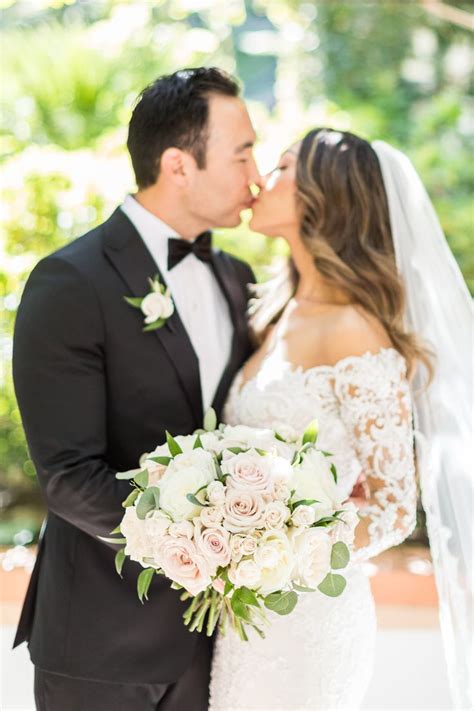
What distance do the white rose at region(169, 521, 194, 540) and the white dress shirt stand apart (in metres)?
0.74

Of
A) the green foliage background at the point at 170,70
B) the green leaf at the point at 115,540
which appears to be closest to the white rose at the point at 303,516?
the green leaf at the point at 115,540

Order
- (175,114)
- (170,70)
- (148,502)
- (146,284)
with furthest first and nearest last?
(170,70), (175,114), (146,284), (148,502)

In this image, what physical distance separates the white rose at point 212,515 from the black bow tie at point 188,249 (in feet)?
3.29

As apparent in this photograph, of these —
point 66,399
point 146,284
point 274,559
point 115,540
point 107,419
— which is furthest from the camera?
point 146,284

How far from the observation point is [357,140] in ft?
10.1

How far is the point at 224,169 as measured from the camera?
3055 mm

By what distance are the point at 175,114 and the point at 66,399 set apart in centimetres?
94

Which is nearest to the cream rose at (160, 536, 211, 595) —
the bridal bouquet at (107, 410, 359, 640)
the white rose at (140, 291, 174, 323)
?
the bridal bouquet at (107, 410, 359, 640)

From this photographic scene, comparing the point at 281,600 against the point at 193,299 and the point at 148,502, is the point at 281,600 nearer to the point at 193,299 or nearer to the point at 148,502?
the point at 148,502

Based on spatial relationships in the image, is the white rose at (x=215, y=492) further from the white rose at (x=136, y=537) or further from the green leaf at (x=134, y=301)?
the green leaf at (x=134, y=301)

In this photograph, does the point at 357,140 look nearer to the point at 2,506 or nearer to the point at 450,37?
the point at 2,506

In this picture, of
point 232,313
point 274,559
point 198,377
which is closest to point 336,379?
point 198,377

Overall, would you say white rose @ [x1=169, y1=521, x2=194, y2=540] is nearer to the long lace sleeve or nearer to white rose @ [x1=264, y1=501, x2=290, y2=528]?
white rose @ [x1=264, y1=501, x2=290, y2=528]

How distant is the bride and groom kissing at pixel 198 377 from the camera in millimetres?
2621
